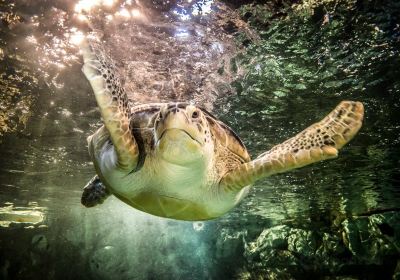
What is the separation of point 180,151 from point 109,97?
3.07 feet

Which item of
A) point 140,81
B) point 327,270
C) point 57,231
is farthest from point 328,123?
point 57,231

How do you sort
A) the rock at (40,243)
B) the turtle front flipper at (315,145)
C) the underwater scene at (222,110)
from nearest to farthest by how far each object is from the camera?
1. the turtle front flipper at (315,145)
2. the underwater scene at (222,110)
3. the rock at (40,243)

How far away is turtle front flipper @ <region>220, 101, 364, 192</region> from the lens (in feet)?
10.9

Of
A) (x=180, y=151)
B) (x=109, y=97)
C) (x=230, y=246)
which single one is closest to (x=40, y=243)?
(x=230, y=246)

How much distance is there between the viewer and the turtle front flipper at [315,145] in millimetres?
3314

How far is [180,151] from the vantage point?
3143 millimetres

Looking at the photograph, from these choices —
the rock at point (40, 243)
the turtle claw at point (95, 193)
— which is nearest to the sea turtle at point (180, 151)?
the turtle claw at point (95, 193)

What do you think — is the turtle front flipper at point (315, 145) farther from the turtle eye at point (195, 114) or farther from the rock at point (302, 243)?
the rock at point (302, 243)

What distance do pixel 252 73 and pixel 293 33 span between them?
149cm

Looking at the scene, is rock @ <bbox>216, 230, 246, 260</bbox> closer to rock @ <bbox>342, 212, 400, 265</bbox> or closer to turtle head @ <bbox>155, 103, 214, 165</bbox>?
rock @ <bbox>342, 212, 400, 265</bbox>

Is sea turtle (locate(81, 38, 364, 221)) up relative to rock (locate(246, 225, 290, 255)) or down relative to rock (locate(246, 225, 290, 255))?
up

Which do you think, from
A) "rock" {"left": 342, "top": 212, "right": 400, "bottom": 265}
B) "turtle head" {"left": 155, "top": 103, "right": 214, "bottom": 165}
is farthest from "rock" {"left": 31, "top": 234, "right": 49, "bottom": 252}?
"turtle head" {"left": 155, "top": 103, "right": 214, "bottom": 165}

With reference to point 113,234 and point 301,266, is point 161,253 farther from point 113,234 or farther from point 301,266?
point 301,266

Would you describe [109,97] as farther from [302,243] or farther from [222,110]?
[302,243]
